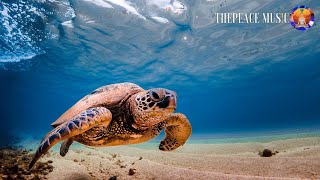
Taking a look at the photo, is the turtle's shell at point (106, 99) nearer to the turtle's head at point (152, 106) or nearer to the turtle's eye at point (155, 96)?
the turtle's head at point (152, 106)

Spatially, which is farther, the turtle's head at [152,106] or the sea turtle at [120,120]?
the turtle's head at [152,106]

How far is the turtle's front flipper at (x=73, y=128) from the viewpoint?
266 cm

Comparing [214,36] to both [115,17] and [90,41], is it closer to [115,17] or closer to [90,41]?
[115,17]

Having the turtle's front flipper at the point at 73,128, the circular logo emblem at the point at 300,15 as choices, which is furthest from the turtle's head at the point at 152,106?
the circular logo emblem at the point at 300,15

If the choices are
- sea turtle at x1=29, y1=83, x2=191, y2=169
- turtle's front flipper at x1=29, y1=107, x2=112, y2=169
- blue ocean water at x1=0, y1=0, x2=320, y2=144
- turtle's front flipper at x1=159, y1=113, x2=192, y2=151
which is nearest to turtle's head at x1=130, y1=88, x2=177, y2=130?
sea turtle at x1=29, y1=83, x2=191, y2=169

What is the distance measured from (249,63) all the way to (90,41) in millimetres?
18994

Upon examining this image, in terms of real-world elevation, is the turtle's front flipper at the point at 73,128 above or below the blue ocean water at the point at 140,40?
below

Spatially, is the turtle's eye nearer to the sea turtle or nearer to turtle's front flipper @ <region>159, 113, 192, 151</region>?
the sea turtle

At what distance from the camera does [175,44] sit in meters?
17.7

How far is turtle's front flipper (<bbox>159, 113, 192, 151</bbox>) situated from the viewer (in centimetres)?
413

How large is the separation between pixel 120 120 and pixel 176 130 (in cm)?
143

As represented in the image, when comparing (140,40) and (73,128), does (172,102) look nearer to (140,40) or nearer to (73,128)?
(73,128)

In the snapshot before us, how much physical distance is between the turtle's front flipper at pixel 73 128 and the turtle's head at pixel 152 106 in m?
0.51

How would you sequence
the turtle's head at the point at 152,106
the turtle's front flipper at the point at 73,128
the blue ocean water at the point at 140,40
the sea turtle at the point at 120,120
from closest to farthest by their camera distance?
the turtle's front flipper at the point at 73,128 → the sea turtle at the point at 120,120 → the turtle's head at the point at 152,106 → the blue ocean water at the point at 140,40
